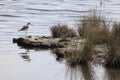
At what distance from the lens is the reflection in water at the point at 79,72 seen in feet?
38.5

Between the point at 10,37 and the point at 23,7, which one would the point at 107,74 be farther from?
the point at 23,7

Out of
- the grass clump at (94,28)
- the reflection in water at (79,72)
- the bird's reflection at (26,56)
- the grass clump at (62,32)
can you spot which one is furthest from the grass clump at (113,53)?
the grass clump at (62,32)

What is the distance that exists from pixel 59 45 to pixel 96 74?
12.5 ft

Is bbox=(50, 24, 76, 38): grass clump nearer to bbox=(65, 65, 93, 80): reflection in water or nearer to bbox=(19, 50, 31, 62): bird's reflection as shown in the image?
bbox=(19, 50, 31, 62): bird's reflection

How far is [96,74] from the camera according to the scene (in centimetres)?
1201

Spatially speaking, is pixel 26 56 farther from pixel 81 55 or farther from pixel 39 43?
pixel 81 55

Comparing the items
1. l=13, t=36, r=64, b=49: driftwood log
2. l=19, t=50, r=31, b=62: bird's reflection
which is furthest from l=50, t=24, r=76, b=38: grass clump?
l=19, t=50, r=31, b=62: bird's reflection

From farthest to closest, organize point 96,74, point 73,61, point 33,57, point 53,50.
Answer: point 53,50, point 33,57, point 73,61, point 96,74

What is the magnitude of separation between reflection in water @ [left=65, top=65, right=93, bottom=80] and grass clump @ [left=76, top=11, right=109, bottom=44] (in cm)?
80

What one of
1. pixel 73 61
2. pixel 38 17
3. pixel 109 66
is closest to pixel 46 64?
pixel 73 61

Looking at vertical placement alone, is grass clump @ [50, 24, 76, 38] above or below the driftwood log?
above

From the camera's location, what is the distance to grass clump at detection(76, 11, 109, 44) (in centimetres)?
1342

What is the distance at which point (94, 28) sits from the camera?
14062mm

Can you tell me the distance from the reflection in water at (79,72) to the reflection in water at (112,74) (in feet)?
1.27
